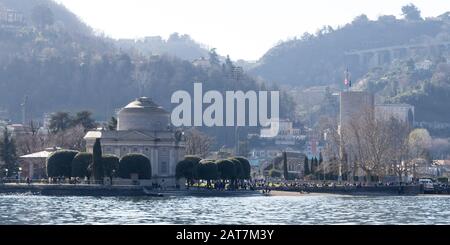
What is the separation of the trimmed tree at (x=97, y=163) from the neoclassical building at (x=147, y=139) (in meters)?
9.71

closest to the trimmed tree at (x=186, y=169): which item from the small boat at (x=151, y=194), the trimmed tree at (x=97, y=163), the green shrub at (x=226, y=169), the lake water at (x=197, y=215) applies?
the green shrub at (x=226, y=169)

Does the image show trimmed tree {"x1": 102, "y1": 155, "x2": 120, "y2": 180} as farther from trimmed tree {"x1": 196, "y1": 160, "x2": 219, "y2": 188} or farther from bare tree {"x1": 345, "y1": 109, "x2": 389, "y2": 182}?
bare tree {"x1": 345, "y1": 109, "x2": 389, "y2": 182}

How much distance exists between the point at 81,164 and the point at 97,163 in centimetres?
189

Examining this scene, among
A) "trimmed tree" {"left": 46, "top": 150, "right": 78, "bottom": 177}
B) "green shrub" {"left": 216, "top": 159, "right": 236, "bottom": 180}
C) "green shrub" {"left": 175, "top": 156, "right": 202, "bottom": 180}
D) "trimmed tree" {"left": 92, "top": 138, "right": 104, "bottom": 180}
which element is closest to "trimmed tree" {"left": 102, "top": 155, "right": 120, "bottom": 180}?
"trimmed tree" {"left": 92, "top": 138, "right": 104, "bottom": 180}

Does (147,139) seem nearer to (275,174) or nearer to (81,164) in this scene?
(81,164)

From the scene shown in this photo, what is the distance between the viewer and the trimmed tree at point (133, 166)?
97062mm

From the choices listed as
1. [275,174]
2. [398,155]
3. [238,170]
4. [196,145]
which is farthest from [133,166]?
[275,174]

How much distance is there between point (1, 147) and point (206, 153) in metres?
36.3

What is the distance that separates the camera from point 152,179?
338 ft

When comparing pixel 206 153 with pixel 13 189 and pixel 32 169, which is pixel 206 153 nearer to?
Answer: pixel 32 169

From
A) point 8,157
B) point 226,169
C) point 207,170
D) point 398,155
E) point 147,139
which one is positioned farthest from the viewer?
point 398,155

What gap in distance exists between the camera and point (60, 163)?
320ft

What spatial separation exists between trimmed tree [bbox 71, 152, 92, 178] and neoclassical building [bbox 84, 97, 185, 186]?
29.8ft
